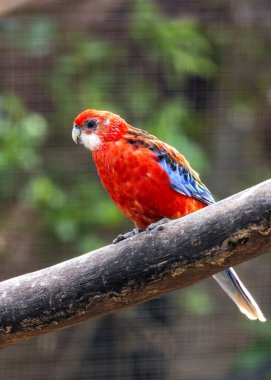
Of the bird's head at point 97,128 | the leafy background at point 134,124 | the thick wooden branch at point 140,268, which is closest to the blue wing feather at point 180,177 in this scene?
the bird's head at point 97,128

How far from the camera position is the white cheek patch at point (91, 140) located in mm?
2467

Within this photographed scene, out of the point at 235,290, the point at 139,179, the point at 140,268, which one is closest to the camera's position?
the point at 140,268

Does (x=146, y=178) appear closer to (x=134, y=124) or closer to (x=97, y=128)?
(x=97, y=128)

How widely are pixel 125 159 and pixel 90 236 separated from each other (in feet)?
→ 4.87

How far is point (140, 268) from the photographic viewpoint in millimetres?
1925

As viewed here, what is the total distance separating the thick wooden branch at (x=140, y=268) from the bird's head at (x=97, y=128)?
54 centimetres

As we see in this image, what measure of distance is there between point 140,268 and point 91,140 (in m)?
0.67

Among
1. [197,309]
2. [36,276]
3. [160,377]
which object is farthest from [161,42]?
[36,276]

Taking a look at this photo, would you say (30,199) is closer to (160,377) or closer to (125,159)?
(160,377)

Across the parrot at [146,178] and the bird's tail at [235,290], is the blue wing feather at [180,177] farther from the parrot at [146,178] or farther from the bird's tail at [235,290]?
the bird's tail at [235,290]

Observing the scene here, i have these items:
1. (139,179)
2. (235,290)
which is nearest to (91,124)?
(139,179)

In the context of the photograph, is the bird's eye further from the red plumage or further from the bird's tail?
the bird's tail

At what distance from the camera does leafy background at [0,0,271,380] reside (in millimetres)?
3766

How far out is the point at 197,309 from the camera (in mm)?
3793
